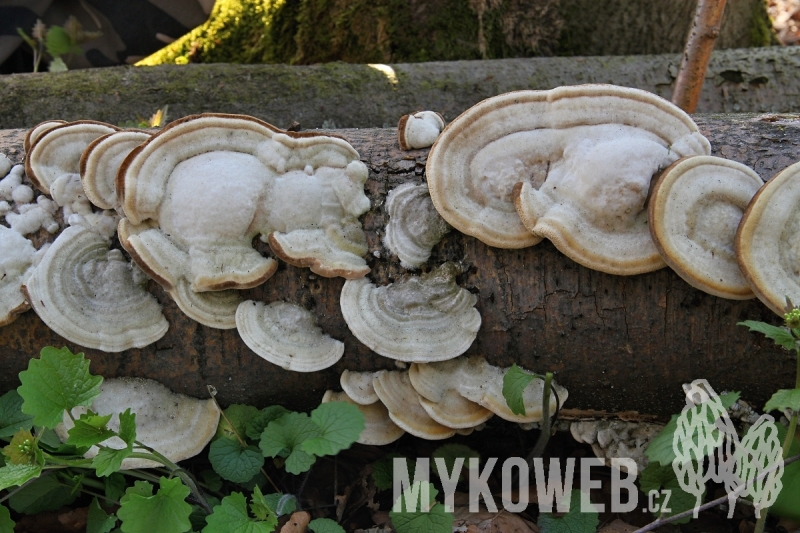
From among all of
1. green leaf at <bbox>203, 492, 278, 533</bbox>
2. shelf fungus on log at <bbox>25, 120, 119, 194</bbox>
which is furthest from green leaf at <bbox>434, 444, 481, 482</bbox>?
shelf fungus on log at <bbox>25, 120, 119, 194</bbox>

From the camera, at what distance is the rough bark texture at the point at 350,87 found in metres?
4.45

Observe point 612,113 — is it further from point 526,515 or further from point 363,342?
point 526,515

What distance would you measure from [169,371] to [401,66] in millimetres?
3246

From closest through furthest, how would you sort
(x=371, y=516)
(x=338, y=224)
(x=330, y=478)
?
(x=338, y=224), (x=371, y=516), (x=330, y=478)

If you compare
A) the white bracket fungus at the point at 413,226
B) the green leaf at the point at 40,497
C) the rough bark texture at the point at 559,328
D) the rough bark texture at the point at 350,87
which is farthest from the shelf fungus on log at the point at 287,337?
the rough bark texture at the point at 350,87

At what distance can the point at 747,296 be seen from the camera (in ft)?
6.93

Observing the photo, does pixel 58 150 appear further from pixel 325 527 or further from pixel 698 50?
pixel 698 50

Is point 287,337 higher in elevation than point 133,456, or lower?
higher

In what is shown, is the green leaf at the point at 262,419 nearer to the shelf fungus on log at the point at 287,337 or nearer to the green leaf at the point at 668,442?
the shelf fungus on log at the point at 287,337

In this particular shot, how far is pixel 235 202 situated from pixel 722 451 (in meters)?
2.19

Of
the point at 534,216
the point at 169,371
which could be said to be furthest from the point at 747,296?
the point at 169,371

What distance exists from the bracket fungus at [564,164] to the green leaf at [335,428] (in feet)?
2.70

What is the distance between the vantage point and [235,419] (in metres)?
2.70

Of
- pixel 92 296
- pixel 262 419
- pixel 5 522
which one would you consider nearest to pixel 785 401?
pixel 262 419
